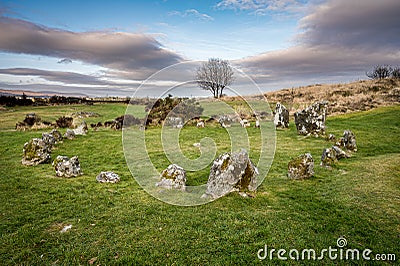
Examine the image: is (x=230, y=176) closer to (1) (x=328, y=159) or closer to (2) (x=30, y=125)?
(1) (x=328, y=159)

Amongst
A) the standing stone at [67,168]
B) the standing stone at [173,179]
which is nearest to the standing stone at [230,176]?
the standing stone at [173,179]

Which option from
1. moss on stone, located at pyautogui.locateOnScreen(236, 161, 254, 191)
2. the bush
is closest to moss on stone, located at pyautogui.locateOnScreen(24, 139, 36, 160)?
moss on stone, located at pyautogui.locateOnScreen(236, 161, 254, 191)

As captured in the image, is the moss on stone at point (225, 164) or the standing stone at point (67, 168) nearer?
the moss on stone at point (225, 164)

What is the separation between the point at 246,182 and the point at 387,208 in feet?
14.6

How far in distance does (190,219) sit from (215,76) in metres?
7.52

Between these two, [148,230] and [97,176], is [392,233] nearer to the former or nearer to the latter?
[148,230]

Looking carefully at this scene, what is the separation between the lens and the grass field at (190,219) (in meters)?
5.67

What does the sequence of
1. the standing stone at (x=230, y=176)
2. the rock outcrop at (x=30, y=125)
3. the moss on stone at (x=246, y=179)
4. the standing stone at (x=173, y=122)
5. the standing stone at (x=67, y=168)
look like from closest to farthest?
the standing stone at (x=230, y=176), the moss on stone at (x=246, y=179), the standing stone at (x=67, y=168), the rock outcrop at (x=30, y=125), the standing stone at (x=173, y=122)

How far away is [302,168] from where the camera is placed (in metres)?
11.0

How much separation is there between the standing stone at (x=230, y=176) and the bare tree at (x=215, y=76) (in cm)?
349

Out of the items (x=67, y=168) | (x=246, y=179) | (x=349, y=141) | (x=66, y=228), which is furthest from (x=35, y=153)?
(x=349, y=141)

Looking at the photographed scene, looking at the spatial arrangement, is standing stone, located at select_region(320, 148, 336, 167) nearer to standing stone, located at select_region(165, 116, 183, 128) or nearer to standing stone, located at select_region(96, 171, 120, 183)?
standing stone, located at select_region(96, 171, 120, 183)

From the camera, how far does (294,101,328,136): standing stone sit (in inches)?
850

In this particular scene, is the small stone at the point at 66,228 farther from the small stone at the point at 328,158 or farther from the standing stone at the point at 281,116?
the standing stone at the point at 281,116
